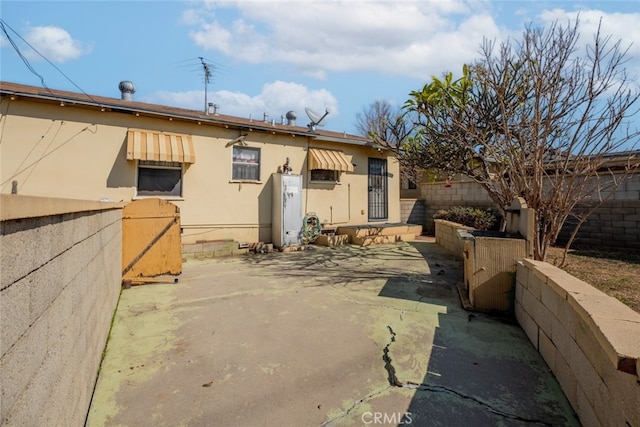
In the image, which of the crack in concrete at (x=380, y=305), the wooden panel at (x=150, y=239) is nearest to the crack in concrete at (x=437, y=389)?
the crack in concrete at (x=380, y=305)

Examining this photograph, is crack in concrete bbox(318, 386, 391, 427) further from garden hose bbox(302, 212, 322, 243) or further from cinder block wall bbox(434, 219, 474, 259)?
garden hose bbox(302, 212, 322, 243)

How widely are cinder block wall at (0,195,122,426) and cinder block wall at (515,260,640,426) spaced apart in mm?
2744

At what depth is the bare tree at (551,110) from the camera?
4.69 meters

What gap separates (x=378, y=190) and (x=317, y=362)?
10936mm

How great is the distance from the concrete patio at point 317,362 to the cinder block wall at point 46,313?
64cm

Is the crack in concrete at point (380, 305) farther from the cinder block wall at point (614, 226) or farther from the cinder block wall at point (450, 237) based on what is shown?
the cinder block wall at point (614, 226)

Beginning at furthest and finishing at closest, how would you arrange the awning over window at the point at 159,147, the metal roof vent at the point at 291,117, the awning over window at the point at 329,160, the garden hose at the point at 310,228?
the metal roof vent at the point at 291,117 → the awning over window at the point at 329,160 → the garden hose at the point at 310,228 → the awning over window at the point at 159,147

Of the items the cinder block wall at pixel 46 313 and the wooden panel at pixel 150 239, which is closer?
the cinder block wall at pixel 46 313

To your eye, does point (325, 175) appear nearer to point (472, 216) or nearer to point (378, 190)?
point (378, 190)

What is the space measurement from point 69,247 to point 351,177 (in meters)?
11.1

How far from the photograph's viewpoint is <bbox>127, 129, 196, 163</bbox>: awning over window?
7.99 metres

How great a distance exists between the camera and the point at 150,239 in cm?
587

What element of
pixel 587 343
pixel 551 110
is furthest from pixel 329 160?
pixel 587 343

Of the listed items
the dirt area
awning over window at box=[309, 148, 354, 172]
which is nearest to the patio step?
awning over window at box=[309, 148, 354, 172]
